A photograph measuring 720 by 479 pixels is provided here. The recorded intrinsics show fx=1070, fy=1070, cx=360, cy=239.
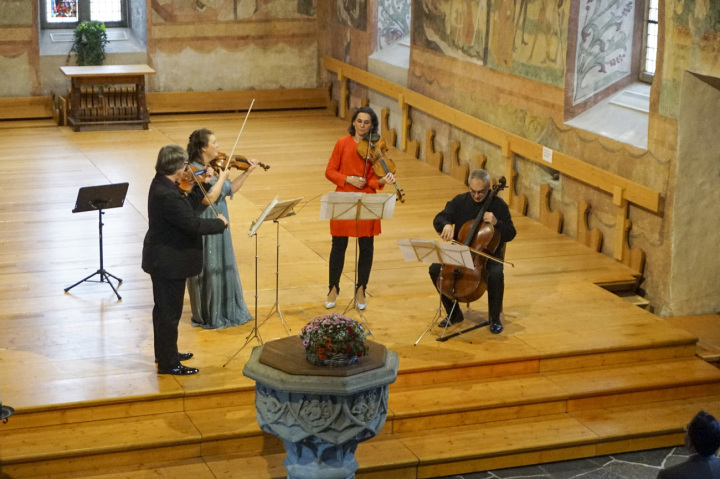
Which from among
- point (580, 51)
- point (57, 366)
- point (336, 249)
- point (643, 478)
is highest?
point (580, 51)

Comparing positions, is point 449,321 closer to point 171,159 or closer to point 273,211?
point 273,211

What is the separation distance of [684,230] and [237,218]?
13.4ft

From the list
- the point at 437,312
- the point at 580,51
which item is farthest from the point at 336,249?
the point at 580,51

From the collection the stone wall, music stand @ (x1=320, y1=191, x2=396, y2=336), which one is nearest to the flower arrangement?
music stand @ (x1=320, y1=191, x2=396, y2=336)

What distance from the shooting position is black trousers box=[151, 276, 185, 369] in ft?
20.5

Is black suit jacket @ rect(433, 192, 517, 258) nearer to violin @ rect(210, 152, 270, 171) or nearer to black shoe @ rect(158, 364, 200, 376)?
violin @ rect(210, 152, 270, 171)

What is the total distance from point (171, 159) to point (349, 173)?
1672 millimetres

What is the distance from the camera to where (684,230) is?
321 inches

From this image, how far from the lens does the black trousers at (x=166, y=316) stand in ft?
20.5

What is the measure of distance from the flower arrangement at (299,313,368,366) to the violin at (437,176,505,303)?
1833 millimetres

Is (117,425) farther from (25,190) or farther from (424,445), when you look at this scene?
(25,190)

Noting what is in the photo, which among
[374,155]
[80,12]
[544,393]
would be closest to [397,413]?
[544,393]

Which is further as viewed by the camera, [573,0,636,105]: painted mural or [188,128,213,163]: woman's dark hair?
[573,0,636,105]: painted mural

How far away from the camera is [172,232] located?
20.2 ft
